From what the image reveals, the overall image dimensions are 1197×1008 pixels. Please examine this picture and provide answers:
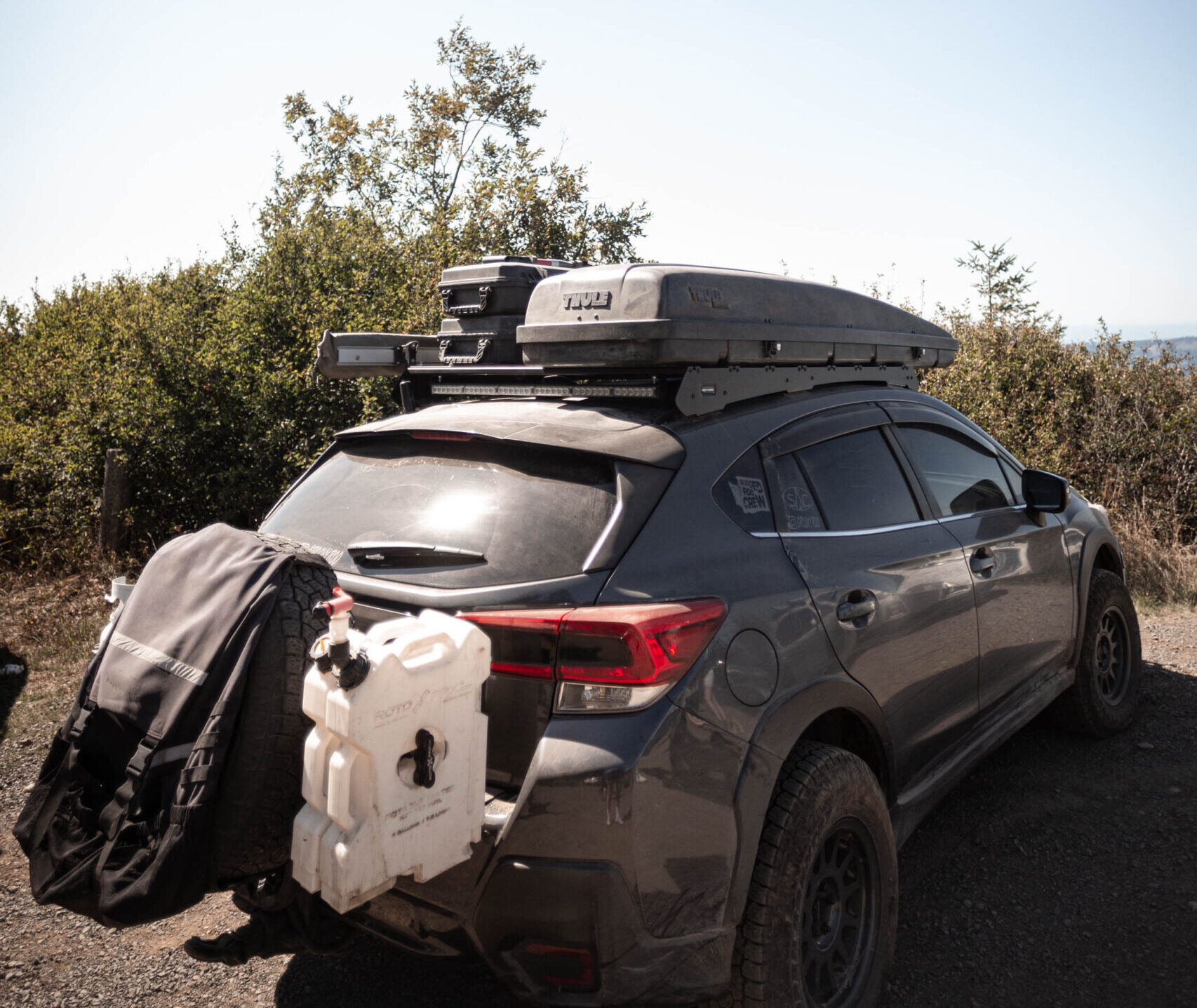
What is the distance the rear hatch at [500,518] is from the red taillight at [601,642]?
0.11ft

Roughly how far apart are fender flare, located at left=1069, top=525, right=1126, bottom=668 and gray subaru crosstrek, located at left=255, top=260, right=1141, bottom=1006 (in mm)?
984

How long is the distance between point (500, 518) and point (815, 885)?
1323 mm

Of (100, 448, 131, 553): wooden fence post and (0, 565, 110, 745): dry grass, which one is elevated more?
(100, 448, 131, 553): wooden fence post

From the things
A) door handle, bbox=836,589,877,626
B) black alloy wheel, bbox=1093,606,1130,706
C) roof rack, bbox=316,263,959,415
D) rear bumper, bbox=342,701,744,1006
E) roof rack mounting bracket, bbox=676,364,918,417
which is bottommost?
black alloy wheel, bbox=1093,606,1130,706

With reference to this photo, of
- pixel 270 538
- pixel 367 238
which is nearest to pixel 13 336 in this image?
pixel 367 238

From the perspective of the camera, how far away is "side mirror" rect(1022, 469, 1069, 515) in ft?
13.7

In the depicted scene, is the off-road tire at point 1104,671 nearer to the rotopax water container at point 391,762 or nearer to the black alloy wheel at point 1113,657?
the black alloy wheel at point 1113,657

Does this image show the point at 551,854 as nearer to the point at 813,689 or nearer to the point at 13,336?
the point at 813,689

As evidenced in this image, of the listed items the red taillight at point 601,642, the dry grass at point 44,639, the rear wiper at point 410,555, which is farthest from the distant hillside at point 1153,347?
the dry grass at point 44,639

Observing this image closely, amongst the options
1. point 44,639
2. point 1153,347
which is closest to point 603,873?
point 44,639

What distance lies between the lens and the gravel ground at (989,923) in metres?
3.00

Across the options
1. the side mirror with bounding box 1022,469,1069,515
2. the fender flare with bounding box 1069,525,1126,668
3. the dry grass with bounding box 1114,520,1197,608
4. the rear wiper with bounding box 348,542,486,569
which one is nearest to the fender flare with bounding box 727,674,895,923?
the rear wiper with bounding box 348,542,486,569

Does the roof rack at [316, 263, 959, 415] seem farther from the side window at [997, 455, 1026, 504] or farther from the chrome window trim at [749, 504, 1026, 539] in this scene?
the side window at [997, 455, 1026, 504]

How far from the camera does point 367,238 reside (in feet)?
30.5
